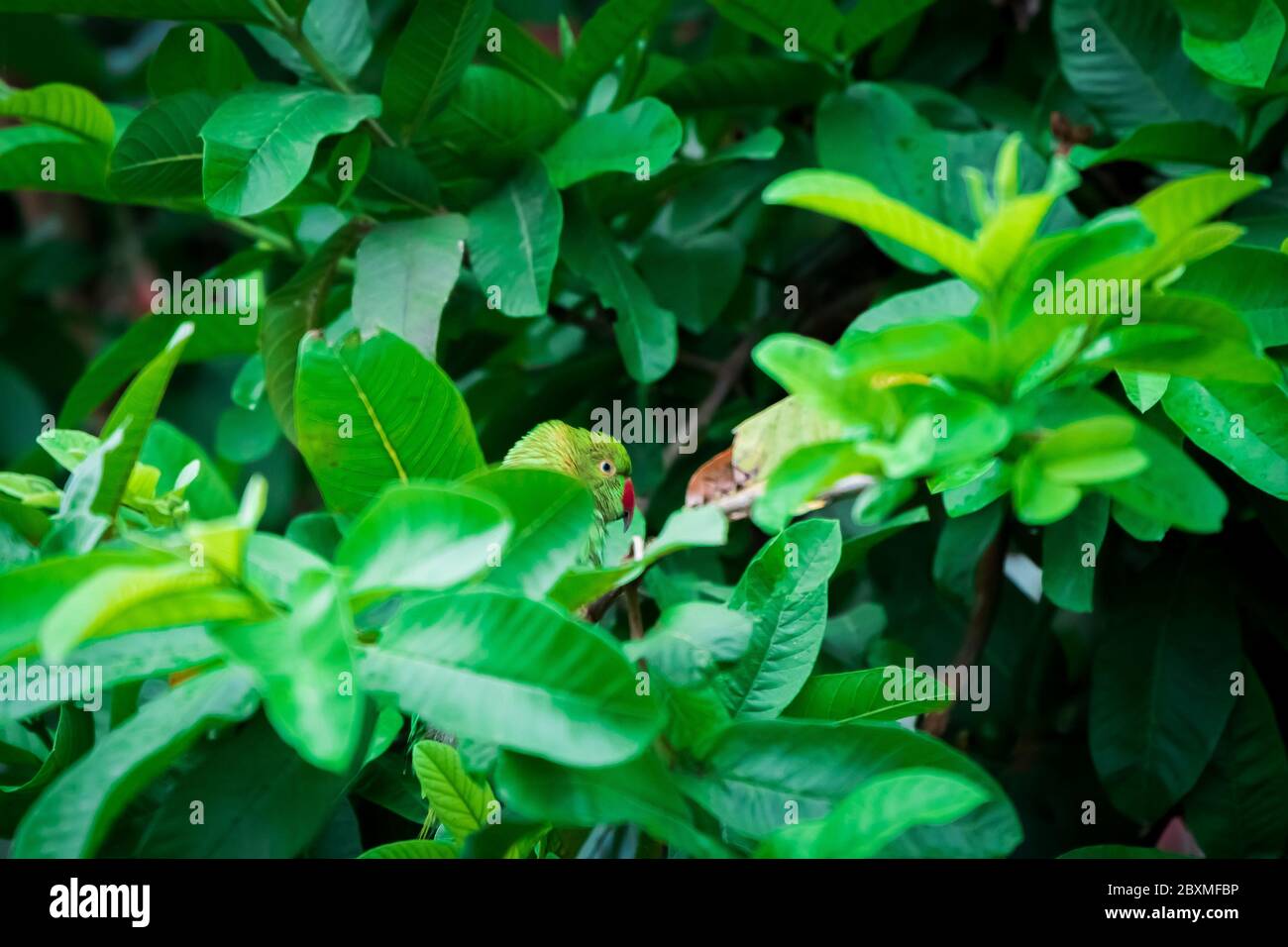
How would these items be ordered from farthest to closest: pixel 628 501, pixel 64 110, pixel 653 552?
pixel 628 501 < pixel 64 110 < pixel 653 552

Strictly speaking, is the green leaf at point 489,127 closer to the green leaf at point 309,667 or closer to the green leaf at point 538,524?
the green leaf at point 538,524

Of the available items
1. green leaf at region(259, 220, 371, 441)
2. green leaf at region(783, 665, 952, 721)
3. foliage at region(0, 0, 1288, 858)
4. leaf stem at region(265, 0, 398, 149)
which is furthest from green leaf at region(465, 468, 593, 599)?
leaf stem at region(265, 0, 398, 149)

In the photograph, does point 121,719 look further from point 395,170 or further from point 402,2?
point 402,2

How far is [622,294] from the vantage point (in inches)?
44.1

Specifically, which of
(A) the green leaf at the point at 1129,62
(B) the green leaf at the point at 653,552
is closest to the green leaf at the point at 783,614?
(B) the green leaf at the point at 653,552

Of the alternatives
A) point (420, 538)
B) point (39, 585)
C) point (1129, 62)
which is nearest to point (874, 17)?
point (1129, 62)

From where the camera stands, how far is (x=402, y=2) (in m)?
2.07

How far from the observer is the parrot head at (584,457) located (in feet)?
3.45

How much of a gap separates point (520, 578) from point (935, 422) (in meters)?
0.24

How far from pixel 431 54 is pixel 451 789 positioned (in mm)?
652

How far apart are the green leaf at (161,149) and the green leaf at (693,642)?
62cm

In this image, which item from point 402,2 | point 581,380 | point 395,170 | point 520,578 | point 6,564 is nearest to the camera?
point 520,578

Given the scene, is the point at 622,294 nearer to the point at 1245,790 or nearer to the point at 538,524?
the point at 538,524

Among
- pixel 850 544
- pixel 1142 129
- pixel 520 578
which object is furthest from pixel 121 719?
pixel 1142 129
